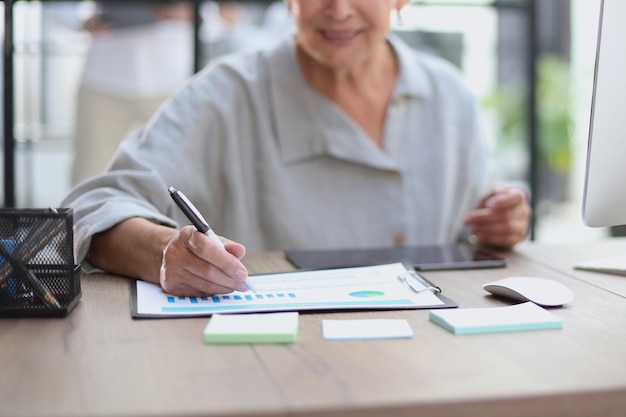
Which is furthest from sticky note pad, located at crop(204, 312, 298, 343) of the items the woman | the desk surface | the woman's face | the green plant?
the green plant

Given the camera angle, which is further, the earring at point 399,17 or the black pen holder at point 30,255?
the earring at point 399,17

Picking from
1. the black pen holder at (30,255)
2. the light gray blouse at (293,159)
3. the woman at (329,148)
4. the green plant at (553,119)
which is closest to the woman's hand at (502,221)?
the woman at (329,148)

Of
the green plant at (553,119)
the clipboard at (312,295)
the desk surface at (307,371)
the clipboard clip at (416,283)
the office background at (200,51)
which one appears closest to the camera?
the desk surface at (307,371)

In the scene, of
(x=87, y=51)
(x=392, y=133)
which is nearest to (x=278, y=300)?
(x=392, y=133)

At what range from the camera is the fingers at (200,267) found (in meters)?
0.99

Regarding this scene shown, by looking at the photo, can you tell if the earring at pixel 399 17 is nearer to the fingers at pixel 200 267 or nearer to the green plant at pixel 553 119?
the fingers at pixel 200 267

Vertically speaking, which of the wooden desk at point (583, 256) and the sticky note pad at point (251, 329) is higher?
the sticky note pad at point (251, 329)

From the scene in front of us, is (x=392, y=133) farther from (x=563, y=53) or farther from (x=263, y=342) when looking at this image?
(x=563, y=53)

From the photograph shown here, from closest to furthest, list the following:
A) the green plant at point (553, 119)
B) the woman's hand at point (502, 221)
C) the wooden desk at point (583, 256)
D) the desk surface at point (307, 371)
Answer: the desk surface at point (307, 371) → the wooden desk at point (583, 256) → the woman's hand at point (502, 221) → the green plant at point (553, 119)

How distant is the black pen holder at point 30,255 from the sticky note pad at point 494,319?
42 centimetres

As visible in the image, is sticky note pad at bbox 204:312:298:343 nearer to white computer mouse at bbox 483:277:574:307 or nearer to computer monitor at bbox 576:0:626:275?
white computer mouse at bbox 483:277:574:307

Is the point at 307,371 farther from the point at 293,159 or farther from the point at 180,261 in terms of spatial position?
the point at 293,159

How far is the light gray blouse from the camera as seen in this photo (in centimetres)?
153

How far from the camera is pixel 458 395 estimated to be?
2.21 ft
